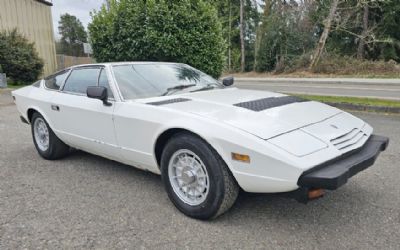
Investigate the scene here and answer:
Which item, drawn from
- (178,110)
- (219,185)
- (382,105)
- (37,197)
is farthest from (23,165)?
(382,105)

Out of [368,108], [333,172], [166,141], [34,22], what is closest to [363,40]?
[368,108]

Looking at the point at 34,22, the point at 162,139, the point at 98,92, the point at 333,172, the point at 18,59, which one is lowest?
the point at 333,172

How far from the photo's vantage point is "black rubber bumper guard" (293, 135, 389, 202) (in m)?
2.23

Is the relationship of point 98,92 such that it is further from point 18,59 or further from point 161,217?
point 18,59

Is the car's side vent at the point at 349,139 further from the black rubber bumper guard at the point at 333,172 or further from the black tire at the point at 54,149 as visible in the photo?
the black tire at the point at 54,149

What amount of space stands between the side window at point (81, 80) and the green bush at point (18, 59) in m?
12.3

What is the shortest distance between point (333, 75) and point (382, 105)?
51.3 feet

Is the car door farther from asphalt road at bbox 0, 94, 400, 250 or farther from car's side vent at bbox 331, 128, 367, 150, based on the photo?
car's side vent at bbox 331, 128, 367, 150

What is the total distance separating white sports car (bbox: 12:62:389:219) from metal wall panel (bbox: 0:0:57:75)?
1466 centimetres

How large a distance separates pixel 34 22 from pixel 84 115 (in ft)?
55.3

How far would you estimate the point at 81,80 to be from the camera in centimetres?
411

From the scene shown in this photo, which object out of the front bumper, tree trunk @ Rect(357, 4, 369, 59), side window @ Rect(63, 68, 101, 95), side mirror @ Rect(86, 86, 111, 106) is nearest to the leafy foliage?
tree trunk @ Rect(357, 4, 369, 59)

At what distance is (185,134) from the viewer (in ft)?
9.30

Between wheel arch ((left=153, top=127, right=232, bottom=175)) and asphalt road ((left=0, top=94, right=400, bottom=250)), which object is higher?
wheel arch ((left=153, top=127, right=232, bottom=175))
